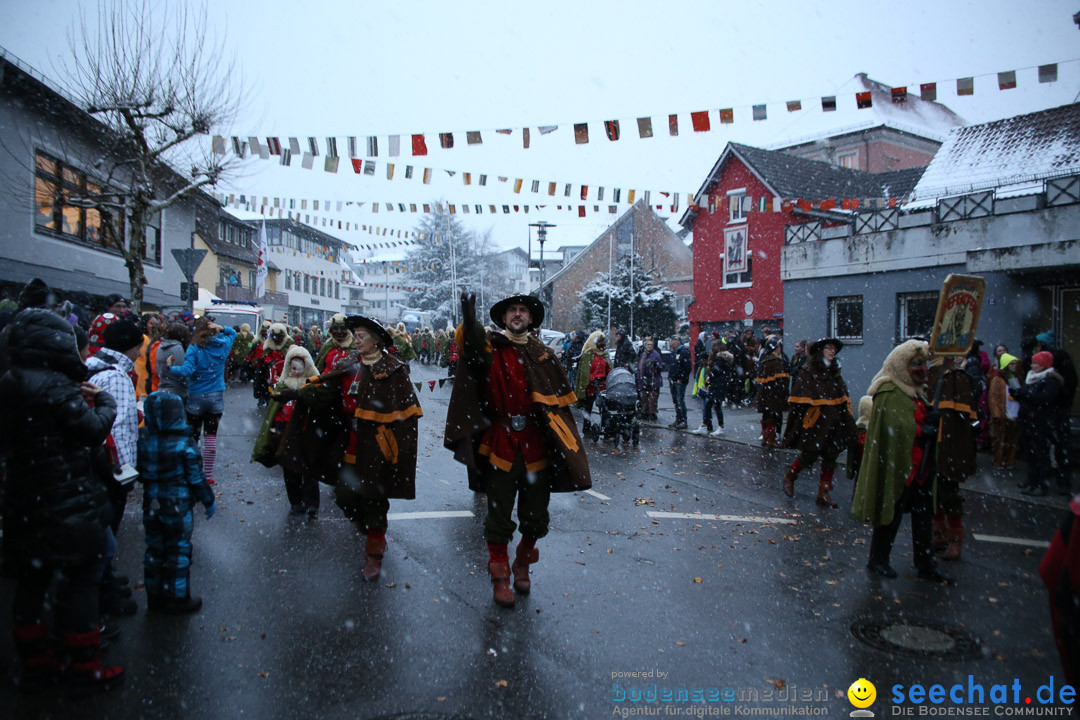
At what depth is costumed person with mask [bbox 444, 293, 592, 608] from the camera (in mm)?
4723

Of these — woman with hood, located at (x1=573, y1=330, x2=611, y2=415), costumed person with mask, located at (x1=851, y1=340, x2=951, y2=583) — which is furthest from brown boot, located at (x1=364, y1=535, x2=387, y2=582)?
woman with hood, located at (x1=573, y1=330, x2=611, y2=415)

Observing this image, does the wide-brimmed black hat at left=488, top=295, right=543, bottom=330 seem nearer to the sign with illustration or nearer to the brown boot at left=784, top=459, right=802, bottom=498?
the sign with illustration

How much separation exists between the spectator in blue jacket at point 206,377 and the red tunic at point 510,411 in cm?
450

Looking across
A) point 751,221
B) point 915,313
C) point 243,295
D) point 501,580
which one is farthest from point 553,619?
point 243,295

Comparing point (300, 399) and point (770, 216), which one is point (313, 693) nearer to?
point (300, 399)

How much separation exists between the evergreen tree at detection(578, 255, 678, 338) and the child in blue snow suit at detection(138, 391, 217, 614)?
107 feet

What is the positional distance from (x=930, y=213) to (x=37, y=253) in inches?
880

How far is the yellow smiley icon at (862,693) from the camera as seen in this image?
354cm

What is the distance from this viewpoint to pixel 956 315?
541cm

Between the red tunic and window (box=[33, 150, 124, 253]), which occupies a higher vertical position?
window (box=[33, 150, 124, 253])

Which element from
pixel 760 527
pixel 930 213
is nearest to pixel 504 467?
pixel 760 527

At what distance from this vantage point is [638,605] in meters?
4.74

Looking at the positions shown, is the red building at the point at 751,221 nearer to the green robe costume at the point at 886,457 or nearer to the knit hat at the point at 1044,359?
the knit hat at the point at 1044,359

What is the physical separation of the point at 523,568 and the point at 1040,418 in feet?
24.8
